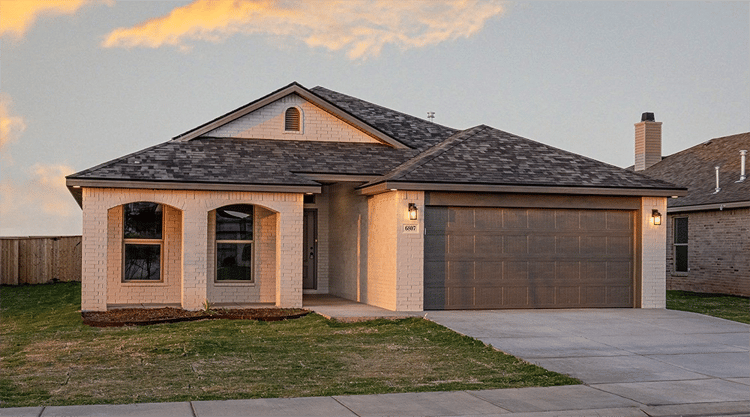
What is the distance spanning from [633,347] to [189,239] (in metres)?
9.30

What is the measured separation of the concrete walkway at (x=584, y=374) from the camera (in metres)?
8.92

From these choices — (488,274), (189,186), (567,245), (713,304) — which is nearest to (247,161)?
(189,186)

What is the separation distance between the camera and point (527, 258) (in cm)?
1856

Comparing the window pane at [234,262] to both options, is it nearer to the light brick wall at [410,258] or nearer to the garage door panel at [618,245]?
the light brick wall at [410,258]

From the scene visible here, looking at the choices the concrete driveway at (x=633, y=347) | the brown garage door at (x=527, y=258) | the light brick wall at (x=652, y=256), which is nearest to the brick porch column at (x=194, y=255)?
the brown garage door at (x=527, y=258)

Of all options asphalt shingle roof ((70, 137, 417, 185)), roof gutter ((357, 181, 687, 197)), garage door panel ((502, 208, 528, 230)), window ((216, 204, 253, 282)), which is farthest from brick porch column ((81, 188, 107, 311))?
garage door panel ((502, 208, 528, 230))

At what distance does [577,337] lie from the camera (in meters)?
14.4

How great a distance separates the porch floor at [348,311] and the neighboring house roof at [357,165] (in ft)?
8.34

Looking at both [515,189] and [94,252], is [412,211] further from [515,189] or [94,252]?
[94,252]

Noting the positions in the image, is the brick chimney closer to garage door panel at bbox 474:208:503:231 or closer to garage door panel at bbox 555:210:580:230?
garage door panel at bbox 555:210:580:230

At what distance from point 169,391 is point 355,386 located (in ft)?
7.08

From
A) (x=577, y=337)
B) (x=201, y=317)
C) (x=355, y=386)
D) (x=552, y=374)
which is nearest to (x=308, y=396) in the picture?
(x=355, y=386)

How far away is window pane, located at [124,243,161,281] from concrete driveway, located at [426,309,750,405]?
643cm

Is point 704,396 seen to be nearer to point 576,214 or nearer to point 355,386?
point 355,386
